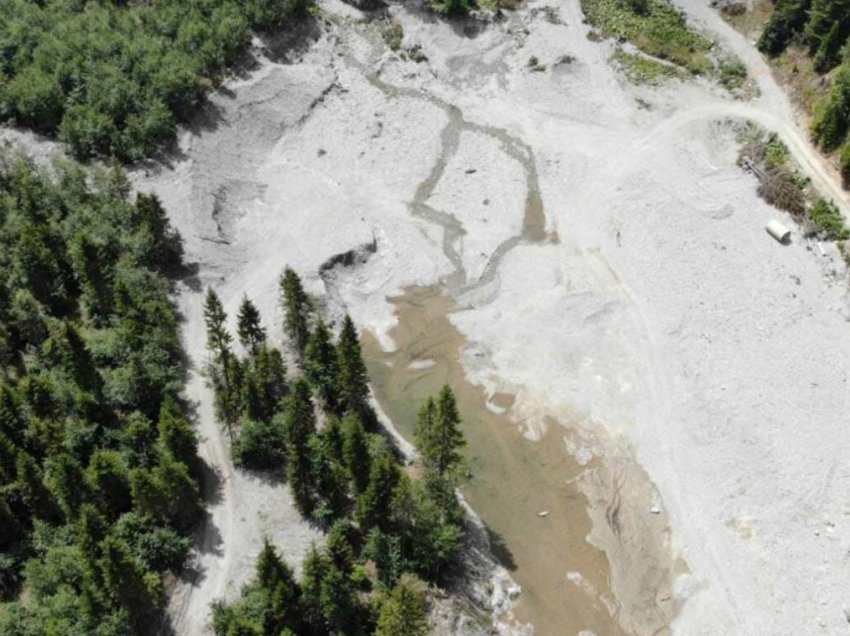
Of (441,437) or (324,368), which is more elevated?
(441,437)

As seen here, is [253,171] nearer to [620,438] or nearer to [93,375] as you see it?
[93,375]

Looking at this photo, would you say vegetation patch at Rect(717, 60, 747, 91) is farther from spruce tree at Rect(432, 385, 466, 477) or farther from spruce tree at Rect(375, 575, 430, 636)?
spruce tree at Rect(375, 575, 430, 636)

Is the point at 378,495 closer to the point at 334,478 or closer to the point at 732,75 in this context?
the point at 334,478

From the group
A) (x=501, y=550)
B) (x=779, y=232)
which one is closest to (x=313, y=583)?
(x=501, y=550)

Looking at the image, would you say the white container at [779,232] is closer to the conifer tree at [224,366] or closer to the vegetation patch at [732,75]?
the vegetation patch at [732,75]

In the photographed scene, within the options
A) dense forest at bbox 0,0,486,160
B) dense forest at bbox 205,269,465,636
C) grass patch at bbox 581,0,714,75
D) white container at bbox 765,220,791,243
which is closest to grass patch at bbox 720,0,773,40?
grass patch at bbox 581,0,714,75

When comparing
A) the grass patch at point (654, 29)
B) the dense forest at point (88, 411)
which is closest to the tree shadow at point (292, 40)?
the dense forest at point (88, 411)
